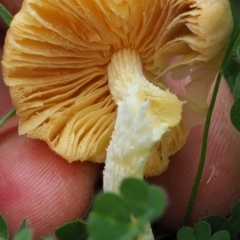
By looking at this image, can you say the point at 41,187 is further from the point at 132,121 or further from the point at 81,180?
the point at 132,121

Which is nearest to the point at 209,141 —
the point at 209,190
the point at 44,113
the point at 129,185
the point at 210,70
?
the point at 209,190

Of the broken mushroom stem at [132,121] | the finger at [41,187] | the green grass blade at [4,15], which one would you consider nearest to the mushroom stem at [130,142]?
the broken mushroom stem at [132,121]

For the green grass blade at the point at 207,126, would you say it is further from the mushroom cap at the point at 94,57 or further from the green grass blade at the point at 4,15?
the green grass blade at the point at 4,15

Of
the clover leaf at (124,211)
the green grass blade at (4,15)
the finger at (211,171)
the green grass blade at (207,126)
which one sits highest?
the green grass blade at (4,15)

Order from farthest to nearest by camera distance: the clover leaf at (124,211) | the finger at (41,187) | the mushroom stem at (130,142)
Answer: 1. the finger at (41,187)
2. the mushroom stem at (130,142)
3. the clover leaf at (124,211)

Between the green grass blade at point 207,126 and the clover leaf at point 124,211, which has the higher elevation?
the clover leaf at point 124,211

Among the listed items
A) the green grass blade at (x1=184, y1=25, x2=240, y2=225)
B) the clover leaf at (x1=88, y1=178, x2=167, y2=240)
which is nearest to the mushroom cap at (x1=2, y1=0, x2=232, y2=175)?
the green grass blade at (x1=184, y1=25, x2=240, y2=225)

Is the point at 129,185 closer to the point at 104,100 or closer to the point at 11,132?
the point at 104,100
